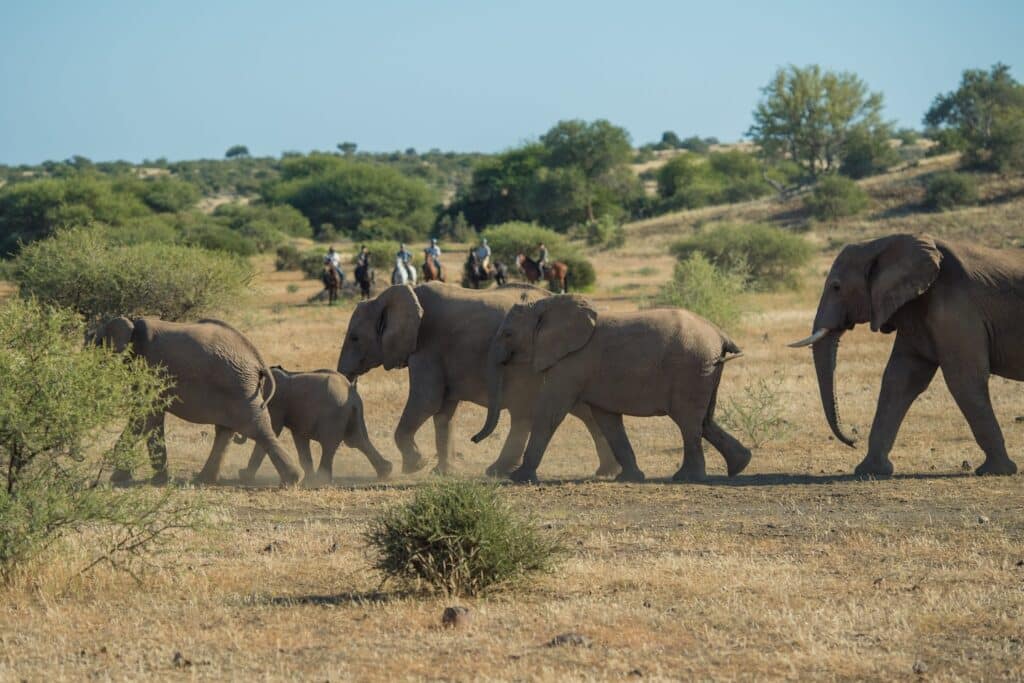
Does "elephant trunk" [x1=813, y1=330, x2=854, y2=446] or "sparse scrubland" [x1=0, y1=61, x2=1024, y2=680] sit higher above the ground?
"elephant trunk" [x1=813, y1=330, x2=854, y2=446]

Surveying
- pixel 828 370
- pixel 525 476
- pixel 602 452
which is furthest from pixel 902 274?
pixel 525 476

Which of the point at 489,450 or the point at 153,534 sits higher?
the point at 153,534

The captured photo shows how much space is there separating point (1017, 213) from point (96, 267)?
39210 millimetres

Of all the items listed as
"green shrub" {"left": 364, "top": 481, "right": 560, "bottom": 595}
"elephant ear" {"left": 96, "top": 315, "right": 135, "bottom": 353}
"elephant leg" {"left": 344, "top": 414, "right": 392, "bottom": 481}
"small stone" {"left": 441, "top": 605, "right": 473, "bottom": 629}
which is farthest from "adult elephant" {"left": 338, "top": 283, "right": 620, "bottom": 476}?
"small stone" {"left": 441, "top": 605, "right": 473, "bottom": 629}

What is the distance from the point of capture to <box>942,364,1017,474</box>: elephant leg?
1402 centimetres

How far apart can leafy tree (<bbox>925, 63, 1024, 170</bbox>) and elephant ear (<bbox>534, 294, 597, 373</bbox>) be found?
52627mm

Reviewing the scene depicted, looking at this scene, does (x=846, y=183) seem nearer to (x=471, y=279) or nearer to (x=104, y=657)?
(x=471, y=279)

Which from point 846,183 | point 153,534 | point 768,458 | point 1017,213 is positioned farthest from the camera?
point 846,183

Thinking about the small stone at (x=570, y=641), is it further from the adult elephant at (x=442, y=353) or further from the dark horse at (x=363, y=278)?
the dark horse at (x=363, y=278)

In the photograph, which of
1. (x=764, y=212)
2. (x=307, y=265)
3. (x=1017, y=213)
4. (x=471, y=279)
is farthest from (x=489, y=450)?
(x=764, y=212)

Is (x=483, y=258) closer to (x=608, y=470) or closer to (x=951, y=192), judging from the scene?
(x=608, y=470)

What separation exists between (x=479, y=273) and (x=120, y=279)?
14.2 m

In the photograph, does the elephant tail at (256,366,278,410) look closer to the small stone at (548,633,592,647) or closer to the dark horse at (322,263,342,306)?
the small stone at (548,633,592,647)

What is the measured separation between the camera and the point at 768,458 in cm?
1634
